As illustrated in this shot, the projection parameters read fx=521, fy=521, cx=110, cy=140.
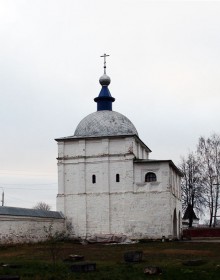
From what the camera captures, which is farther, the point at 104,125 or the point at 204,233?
the point at 204,233

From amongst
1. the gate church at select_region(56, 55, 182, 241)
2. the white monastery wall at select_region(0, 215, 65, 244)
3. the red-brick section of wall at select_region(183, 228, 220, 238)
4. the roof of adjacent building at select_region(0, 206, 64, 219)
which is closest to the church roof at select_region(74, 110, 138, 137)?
the gate church at select_region(56, 55, 182, 241)

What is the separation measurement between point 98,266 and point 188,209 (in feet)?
98.2

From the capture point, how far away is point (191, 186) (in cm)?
4528

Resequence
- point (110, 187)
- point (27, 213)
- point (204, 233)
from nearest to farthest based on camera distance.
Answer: point (27, 213) → point (110, 187) → point (204, 233)

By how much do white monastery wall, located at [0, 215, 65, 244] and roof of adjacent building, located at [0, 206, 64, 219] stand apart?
0.23 metres

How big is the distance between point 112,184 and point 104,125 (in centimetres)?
445

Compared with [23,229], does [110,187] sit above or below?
above

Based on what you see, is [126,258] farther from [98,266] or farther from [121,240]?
[121,240]

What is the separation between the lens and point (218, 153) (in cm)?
4309

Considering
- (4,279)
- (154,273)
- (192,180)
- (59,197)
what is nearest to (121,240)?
(59,197)

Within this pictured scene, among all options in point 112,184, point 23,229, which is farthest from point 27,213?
point 112,184

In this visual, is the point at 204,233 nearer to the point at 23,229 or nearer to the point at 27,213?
the point at 27,213

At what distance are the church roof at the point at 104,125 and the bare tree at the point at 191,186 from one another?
26.8 feet

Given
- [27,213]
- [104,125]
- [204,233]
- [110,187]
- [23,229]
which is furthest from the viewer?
[204,233]
